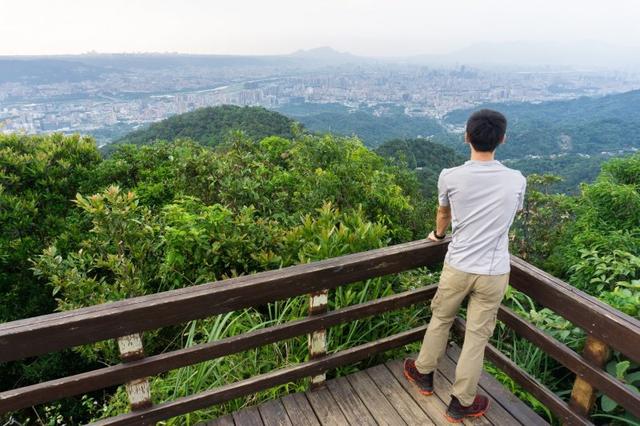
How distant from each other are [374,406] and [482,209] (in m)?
1.28

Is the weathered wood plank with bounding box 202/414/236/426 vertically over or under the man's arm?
under

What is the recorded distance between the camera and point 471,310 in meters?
2.14

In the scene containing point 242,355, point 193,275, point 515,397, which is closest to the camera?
point 515,397

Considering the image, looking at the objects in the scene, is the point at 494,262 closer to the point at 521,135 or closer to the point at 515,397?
the point at 515,397

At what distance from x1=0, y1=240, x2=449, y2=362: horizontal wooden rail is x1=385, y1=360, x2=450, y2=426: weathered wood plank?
2.33ft

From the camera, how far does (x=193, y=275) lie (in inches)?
130

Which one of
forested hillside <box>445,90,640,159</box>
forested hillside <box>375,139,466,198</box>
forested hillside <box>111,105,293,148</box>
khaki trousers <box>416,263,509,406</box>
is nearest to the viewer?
khaki trousers <box>416,263,509,406</box>

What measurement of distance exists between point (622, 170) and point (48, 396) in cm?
854

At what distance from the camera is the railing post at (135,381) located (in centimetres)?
181

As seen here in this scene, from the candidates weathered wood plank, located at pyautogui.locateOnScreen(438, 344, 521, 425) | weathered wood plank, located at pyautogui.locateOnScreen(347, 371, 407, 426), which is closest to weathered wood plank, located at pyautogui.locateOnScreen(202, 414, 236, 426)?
weathered wood plank, located at pyautogui.locateOnScreen(347, 371, 407, 426)

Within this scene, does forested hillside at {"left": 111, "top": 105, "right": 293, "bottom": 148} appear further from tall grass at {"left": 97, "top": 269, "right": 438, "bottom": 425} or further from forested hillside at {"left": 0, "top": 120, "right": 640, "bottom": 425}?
tall grass at {"left": 97, "top": 269, "right": 438, "bottom": 425}

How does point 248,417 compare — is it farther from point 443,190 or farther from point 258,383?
point 443,190

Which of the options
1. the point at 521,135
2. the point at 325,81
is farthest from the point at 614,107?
the point at 325,81

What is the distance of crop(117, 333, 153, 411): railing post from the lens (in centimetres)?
181
